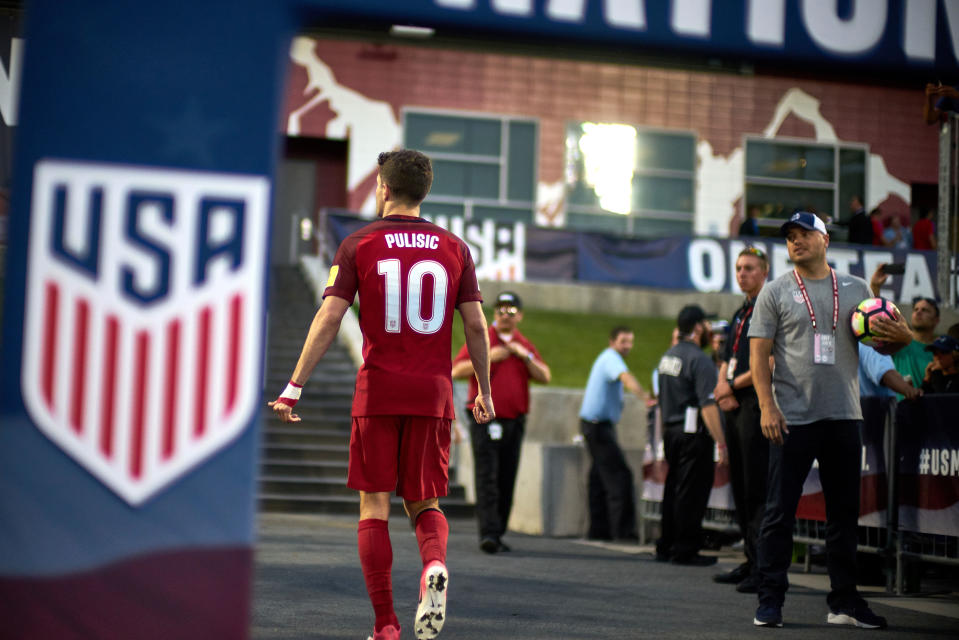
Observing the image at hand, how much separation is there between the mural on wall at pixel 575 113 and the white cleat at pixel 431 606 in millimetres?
22588

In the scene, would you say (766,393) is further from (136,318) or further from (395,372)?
(136,318)

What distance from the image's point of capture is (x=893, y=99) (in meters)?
30.4

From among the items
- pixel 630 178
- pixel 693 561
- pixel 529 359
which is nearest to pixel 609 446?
pixel 529 359

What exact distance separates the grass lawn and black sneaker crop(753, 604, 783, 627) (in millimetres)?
10975

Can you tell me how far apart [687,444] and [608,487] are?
7.40 ft

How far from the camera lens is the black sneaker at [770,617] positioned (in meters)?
6.18

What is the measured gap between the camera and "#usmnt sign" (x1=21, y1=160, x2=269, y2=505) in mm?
3125

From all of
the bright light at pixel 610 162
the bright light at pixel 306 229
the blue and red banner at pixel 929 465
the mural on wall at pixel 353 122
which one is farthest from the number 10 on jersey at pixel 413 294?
the bright light at pixel 610 162

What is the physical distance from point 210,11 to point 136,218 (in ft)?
1.89

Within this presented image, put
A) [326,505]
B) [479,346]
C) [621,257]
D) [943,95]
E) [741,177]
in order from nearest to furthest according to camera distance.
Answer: [943,95]
[479,346]
[326,505]
[621,257]
[741,177]

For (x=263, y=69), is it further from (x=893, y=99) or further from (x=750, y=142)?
(x=893, y=99)

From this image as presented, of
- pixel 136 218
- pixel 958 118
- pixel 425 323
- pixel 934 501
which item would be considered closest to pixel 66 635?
pixel 136 218

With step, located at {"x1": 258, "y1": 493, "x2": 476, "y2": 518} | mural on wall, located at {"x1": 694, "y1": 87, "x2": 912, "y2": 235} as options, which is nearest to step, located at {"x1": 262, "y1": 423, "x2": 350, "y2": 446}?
step, located at {"x1": 258, "y1": 493, "x2": 476, "y2": 518}

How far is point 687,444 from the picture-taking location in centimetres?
988
